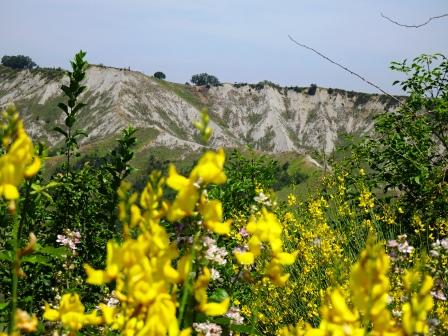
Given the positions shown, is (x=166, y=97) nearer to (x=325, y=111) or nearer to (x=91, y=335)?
(x=325, y=111)

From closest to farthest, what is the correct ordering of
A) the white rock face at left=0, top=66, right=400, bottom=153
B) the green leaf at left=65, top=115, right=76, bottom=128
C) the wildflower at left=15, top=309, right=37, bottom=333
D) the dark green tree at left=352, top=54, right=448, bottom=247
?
the wildflower at left=15, top=309, right=37, bottom=333 → the green leaf at left=65, top=115, right=76, bottom=128 → the dark green tree at left=352, top=54, right=448, bottom=247 → the white rock face at left=0, top=66, right=400, bottom=153

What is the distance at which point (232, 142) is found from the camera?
146625 mm

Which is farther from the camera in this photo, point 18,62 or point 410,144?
point 18,62

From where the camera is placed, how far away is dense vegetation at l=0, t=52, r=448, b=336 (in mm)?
988

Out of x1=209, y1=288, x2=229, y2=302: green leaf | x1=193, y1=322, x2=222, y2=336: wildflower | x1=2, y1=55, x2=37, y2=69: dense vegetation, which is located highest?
x1=2, y1=55, x2=37, y2=69: dense vegetation

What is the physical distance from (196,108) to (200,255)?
158 meters

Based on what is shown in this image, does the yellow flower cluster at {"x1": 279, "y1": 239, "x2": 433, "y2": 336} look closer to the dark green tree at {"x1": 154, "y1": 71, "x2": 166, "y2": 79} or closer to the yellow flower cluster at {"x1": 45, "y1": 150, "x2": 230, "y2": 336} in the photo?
the yellow flower cluster at {"x1": 45, "y1": 150, "x2": 230, "y2": 336}

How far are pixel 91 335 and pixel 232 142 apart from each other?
145 m

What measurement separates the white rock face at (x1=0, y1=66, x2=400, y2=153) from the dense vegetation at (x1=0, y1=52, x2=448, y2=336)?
130m

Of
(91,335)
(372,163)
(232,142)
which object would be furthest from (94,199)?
(232,142)

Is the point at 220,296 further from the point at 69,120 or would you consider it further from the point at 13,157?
the point at 69,120

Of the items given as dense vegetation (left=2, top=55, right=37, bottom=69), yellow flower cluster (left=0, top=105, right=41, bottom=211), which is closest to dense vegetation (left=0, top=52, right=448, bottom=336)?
yellow flower cluster (left=0, top=105, right=41, bottom=211)

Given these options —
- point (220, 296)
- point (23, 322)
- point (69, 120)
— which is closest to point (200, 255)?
point (23, 322)

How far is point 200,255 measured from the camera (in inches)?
51.3
